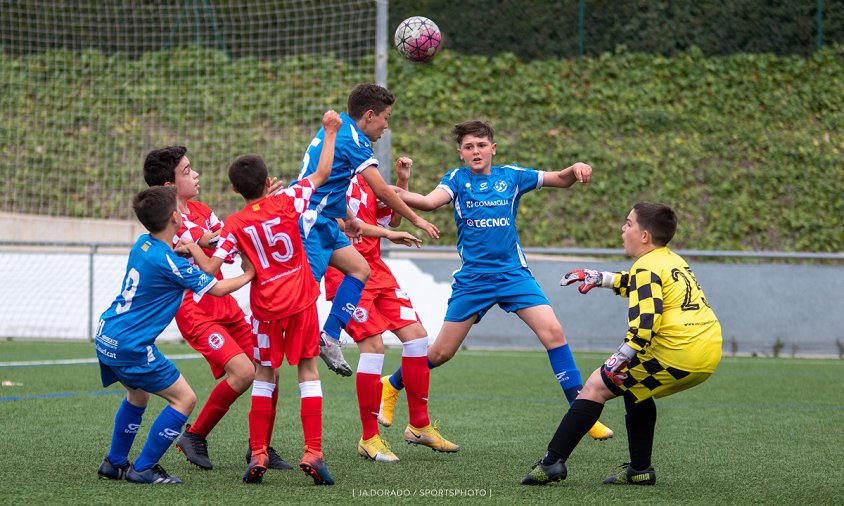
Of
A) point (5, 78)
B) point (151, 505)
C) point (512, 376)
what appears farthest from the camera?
point (5, 78)

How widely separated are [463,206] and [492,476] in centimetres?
193

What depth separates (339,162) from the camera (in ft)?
19.1

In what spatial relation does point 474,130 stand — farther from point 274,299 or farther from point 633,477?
point 633,477

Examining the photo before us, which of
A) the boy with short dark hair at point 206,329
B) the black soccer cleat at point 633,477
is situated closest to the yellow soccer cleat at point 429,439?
the boy with short dark hair at point 206,329

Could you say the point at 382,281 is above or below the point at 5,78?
below

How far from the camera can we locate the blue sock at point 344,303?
5992 mm

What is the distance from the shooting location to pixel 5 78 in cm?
1752

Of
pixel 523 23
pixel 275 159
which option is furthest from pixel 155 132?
pixel 523 23

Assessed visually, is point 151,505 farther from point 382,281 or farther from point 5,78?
point 5,78

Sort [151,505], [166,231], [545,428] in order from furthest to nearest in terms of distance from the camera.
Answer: [545,428]
[166,231]
[151,505]

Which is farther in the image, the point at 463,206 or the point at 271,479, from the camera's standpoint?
the point at 463,206

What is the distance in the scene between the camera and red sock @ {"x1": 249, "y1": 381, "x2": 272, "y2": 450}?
15.9 ft

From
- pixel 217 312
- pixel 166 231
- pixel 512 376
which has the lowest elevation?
pixel 512 376

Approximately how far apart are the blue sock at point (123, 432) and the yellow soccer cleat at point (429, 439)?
5.61ft
